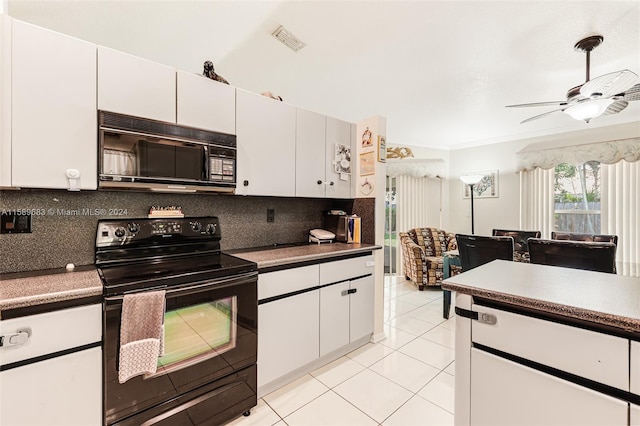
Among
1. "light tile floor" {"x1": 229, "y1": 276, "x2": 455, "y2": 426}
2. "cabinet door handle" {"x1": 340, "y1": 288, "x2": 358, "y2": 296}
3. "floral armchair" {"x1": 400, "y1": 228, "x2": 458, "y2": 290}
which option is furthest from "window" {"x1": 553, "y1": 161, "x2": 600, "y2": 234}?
"cabinet door handle" {"x1": 340, "y1": 288, "x2": 358, "y2": 296}

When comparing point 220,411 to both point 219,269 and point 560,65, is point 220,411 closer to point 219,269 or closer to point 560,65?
point 219,269

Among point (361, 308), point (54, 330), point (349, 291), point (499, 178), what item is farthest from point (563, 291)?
point (499, 178)

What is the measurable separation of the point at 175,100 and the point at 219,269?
3.66 feet

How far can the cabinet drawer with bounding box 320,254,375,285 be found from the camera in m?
2.21

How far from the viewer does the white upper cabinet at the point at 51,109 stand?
4.34ft

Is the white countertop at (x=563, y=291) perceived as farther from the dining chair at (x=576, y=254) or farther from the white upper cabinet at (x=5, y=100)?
the white upper cabinet at (x=5, y=100)

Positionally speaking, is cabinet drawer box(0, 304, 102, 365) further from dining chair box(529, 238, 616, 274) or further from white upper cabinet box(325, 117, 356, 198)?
dining chair box(529, 238, 616, 274)

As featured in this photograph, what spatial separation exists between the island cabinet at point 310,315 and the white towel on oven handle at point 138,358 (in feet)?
2.10

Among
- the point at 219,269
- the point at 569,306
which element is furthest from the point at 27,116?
the point at 569,306

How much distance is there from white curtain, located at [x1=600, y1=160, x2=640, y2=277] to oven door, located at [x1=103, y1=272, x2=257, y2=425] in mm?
5191

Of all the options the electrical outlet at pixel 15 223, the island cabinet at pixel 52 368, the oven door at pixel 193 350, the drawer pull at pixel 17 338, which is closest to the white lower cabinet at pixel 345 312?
the oven door at pixel 193 350

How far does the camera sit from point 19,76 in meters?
1.32

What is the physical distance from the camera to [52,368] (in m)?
1.17

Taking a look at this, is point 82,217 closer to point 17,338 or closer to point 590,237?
point 17,338
